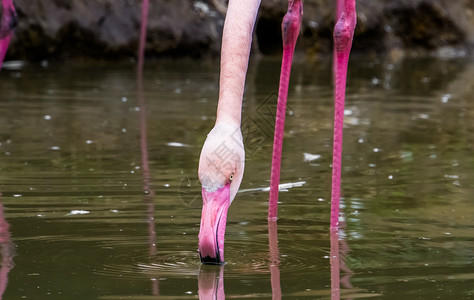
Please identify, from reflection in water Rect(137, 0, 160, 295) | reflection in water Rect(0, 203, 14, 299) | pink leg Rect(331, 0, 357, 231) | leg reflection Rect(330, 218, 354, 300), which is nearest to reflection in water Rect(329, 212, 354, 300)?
leg reflection Rect(330, 218, 354, 300)

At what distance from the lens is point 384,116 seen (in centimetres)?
829

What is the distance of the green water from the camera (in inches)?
134

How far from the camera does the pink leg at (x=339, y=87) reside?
166 inches

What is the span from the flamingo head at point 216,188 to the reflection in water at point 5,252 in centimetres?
71

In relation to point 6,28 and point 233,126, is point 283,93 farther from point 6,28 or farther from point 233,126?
point 6,28

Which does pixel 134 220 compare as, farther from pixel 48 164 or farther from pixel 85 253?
A: pixel 48 164

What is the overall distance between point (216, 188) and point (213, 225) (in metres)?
0.16

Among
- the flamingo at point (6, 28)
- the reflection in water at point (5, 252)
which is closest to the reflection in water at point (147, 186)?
the reflection in water at point (5, 252)

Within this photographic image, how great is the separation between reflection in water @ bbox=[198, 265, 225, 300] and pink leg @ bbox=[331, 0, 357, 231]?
2.89 feet

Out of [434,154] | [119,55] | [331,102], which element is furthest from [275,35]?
[434,154]

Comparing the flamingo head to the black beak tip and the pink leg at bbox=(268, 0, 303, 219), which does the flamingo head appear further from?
the pink leg at bbox=(268, 0, 303, 219)

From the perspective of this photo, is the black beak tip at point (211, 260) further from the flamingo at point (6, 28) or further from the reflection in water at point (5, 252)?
the flamingo at point (6, 28)

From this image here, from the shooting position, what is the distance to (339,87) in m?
4.25

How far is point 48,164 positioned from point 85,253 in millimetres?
2190
